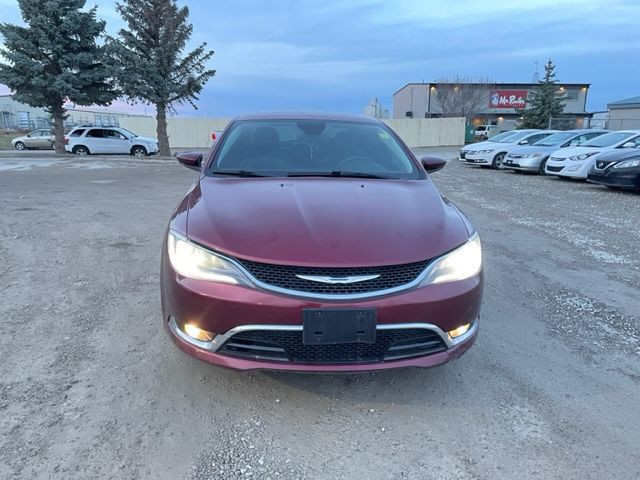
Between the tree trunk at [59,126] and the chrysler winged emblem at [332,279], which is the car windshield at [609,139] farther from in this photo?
the tree trunk at [59,126]

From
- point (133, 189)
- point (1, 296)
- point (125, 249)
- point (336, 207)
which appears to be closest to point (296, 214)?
point (336, 207)

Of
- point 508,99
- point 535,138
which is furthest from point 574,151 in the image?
point 508,99

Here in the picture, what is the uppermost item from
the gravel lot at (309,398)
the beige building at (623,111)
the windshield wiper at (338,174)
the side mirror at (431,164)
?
the beige building at (623,111)

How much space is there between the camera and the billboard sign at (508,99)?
184 ft

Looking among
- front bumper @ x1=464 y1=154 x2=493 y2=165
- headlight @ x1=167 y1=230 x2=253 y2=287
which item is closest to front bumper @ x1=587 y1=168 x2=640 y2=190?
front bumper @ x1=464 y1=154 x2=493 y2=165

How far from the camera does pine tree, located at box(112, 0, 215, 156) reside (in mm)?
22250

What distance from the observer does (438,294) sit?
233 cm

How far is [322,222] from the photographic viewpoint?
8.20 feet

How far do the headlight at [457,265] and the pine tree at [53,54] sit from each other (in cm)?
2397

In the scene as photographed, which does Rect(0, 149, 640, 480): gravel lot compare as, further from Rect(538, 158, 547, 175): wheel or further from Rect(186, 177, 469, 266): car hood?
Rect(538, 158, 547, 175): wheel

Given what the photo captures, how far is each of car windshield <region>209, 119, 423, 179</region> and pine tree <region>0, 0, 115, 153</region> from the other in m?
22.0

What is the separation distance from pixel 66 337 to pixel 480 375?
9.20 ft

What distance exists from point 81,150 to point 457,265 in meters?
26.0

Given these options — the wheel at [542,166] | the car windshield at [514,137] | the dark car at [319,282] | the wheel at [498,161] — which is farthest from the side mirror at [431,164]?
the car windshield at [514,137]
